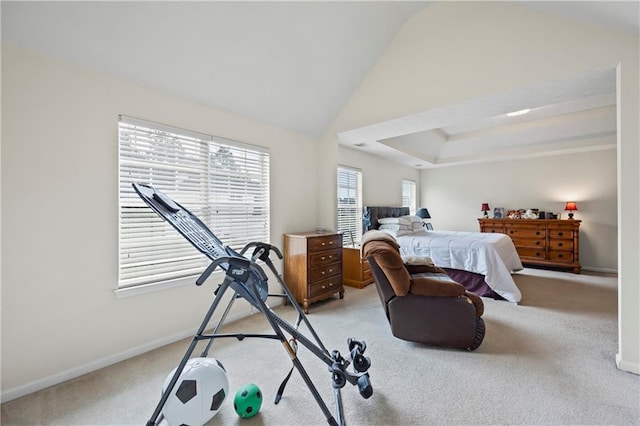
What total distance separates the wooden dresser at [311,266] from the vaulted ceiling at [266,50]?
1.59 meters

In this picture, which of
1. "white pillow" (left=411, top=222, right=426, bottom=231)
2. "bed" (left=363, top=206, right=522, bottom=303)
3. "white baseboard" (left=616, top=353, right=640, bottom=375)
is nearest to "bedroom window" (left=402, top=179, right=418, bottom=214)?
"white pillow" (left=411, top=222, right=426, bottom=231)

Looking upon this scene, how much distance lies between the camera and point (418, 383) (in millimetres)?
1908

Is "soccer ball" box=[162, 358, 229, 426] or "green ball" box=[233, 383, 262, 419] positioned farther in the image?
"green ball" box=[233, 383, 262, 419]

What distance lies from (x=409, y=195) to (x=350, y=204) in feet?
8.74

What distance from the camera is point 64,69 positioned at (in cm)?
198

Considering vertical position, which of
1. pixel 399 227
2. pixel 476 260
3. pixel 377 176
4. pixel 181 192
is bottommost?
pixel 476 260

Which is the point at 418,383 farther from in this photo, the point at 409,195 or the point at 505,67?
the point at 409,195

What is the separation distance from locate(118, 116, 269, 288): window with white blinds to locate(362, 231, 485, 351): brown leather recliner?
1.65 meters

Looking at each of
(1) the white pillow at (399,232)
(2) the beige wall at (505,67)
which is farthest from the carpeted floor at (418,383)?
(1) the white pillow at (399,232)

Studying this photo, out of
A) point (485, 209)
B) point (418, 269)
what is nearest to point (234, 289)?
point (418, 269)

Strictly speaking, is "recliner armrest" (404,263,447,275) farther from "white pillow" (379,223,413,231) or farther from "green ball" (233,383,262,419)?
"white pillow" (379,223,413,231)

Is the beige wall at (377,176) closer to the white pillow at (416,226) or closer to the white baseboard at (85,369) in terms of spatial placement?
the white pillow at (416,226)

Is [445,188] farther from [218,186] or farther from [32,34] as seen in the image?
[32,34]

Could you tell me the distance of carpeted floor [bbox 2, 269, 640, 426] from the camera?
1.60 metres
